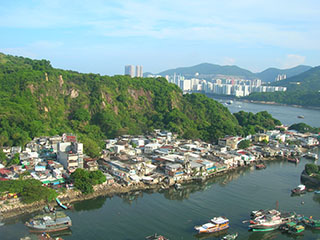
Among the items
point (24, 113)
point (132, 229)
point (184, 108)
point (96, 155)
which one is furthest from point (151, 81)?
point (132, 229)

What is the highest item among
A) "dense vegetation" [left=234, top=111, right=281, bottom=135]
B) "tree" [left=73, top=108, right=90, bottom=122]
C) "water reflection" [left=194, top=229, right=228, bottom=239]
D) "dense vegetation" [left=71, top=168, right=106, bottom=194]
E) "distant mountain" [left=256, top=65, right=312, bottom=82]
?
"distant mountain" [left=256, top=65, right=312, bottom=82]

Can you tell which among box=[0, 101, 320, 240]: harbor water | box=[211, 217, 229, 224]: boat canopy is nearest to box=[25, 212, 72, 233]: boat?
box=[0, 101, 320, 240]: harbor water

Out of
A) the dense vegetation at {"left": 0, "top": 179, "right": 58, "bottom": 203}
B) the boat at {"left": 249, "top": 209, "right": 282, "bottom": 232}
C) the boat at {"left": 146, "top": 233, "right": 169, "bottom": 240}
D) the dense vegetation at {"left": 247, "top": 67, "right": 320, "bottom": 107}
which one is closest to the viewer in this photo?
the boat at {"left": 146, "top": 233, "right": 169, "bottom": 240}

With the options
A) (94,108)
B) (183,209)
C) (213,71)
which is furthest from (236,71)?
(183,209)

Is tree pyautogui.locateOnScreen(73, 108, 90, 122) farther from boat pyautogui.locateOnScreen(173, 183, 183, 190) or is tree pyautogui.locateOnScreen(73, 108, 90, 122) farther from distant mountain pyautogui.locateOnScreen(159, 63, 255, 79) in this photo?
distant mountain pyautogui.locateOnScreen(159, 63, 255, 79)

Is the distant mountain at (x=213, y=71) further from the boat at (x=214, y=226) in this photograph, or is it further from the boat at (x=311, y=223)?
the boat at (x=214, y=226)

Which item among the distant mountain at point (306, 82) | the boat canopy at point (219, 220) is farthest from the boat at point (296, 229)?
the distant mountain at point (306, 82)

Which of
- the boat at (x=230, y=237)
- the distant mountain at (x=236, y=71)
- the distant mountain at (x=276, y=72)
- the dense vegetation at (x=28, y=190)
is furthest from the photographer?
the distant mountain at (x=236, y=71)

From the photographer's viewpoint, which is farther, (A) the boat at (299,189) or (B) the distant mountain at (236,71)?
(B) the distant mountain at (236,71)
